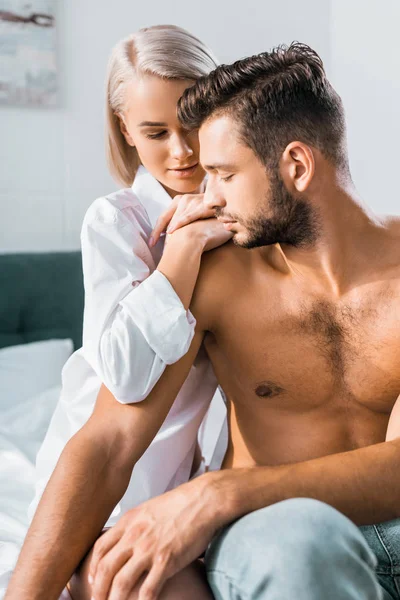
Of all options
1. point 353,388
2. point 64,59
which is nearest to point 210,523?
point 353,388

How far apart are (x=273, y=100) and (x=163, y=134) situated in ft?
0.94

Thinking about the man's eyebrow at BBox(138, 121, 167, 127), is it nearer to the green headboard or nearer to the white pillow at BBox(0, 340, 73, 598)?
the white pillow at BBox(0, 340, 73, 598)

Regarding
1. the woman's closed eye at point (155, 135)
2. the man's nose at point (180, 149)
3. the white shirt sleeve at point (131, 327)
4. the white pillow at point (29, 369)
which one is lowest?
the white pillow at point (29, 369)

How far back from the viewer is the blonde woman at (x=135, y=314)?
4.00ft

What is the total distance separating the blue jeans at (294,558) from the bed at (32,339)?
Result: 112 cm

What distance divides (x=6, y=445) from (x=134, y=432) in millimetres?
952

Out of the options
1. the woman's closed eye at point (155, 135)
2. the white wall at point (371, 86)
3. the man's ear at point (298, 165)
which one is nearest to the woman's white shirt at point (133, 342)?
the woman's closed eye at point (155, 135)

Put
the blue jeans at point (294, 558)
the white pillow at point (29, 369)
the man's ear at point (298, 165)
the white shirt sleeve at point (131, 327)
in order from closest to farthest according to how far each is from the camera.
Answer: the blue jeans at point (294, 558) → the white shirt sleeve at point (131, 327) → the man's ear at point (298, 165) → the white pillow at point (29, 369)

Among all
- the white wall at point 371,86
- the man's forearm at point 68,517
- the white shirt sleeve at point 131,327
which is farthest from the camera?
the white wall at point 371,86

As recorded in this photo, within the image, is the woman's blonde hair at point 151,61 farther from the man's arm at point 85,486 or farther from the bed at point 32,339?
the bed at point 32,339

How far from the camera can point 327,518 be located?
951mm

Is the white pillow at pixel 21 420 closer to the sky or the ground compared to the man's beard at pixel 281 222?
closer to the ground

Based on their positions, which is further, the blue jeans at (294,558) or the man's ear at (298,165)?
the man's ear at (298,165)

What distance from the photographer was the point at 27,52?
3.05m
